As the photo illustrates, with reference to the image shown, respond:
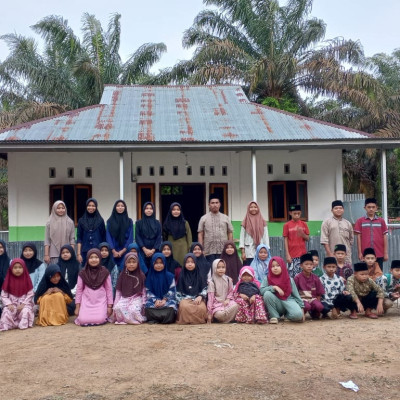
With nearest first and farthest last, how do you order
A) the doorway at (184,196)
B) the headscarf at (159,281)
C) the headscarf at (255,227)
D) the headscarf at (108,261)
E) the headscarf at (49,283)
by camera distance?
1. the headscarf at (159,281)
2. the headscarf at (49,283)
3. the headscarf at (108,261)
4. the headscarf at (255,227)
5. the doorway at (184,196)

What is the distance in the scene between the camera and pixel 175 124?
1194 centimetres

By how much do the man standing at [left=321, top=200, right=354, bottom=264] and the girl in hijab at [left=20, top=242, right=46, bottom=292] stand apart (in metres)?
4.01

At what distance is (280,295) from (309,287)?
51cm

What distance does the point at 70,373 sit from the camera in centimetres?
446

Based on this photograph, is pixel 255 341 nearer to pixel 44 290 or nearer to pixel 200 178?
pixel 44 290

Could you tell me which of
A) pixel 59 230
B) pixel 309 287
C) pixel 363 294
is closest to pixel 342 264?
pixel 363 294

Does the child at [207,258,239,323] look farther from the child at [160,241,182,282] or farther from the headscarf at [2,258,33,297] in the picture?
the headscarf at [2,258,33,297]

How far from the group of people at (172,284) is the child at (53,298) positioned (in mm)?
12

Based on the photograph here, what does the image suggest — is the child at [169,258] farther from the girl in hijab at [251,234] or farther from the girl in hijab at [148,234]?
the girl in hijab at [251,234]

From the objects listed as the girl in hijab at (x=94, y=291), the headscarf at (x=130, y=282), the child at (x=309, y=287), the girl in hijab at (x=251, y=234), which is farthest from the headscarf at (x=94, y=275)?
the child at (x=309, y=287)

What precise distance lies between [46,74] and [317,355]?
60.7ft

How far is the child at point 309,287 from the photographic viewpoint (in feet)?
22.1

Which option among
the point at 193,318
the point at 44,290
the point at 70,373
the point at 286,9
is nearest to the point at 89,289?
the point at 44,290

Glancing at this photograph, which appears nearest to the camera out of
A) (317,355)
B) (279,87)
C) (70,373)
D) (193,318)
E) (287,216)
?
(70,373)
